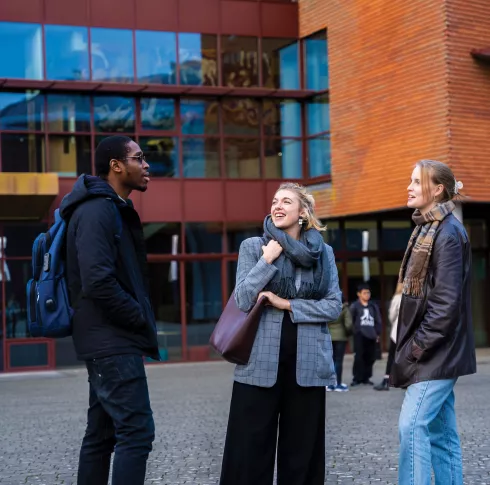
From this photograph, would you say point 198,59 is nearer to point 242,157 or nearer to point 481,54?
point 242,157

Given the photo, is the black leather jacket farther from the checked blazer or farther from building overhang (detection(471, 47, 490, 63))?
building overhang (detection(471, 47, 490, 63))

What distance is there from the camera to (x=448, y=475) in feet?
19.4

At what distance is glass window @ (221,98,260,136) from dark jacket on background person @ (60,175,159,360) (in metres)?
21.4

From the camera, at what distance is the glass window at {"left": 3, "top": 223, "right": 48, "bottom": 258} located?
24625 millimetres

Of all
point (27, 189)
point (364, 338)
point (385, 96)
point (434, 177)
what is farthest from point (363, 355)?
point (434, 177)

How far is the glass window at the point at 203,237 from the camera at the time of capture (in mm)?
26484

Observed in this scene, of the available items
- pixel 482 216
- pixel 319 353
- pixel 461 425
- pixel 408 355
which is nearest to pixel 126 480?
pixel 319 353

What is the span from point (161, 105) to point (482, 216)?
931 centimetres

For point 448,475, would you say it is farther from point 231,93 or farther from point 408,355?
point 231,93

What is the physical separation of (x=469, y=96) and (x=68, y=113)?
9.37 metres

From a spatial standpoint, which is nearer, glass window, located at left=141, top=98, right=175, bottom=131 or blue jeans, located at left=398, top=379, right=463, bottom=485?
blue jeans, located at left=398, top=379, right=463, bottom=485

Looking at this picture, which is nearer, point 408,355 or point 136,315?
point 136,315

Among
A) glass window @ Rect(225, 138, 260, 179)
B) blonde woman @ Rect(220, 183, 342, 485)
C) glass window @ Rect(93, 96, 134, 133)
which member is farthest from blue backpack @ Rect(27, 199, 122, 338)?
glass window @ Rect(225, 138, 260, 179)

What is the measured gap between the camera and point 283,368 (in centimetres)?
578
